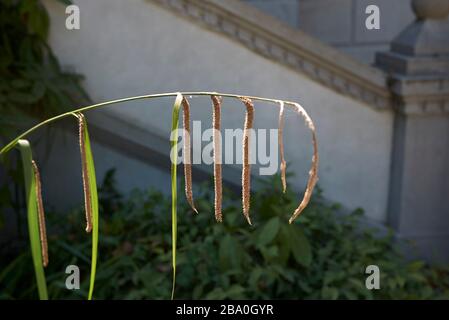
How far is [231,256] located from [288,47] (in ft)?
4.71

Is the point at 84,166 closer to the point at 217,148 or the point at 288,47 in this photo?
the point at 217,148

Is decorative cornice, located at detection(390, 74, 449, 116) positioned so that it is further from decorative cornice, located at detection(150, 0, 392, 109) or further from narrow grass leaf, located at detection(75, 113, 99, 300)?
narrow grass leaf, located at detection(75, 113, 99, 300)

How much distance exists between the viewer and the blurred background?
4.22 m

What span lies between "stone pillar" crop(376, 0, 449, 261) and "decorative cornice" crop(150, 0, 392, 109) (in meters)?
0.15

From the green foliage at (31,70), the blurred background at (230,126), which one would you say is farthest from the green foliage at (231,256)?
the green foliage at (31,70)

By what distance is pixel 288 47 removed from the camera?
471cm

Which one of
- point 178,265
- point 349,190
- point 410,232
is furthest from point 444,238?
point 178,265

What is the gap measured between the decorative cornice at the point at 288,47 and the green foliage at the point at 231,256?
772mm

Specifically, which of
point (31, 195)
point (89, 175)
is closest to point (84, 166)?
point (89, 175)

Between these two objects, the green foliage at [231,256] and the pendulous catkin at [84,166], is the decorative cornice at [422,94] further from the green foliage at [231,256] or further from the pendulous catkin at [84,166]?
the pendulous catkin at [84,166]

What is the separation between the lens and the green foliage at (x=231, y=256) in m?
3.94

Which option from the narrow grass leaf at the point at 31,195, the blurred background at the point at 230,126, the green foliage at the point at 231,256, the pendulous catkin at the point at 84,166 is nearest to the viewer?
the narrow grass leaf at the point at 31,195

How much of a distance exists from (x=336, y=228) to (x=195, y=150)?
938 mm
